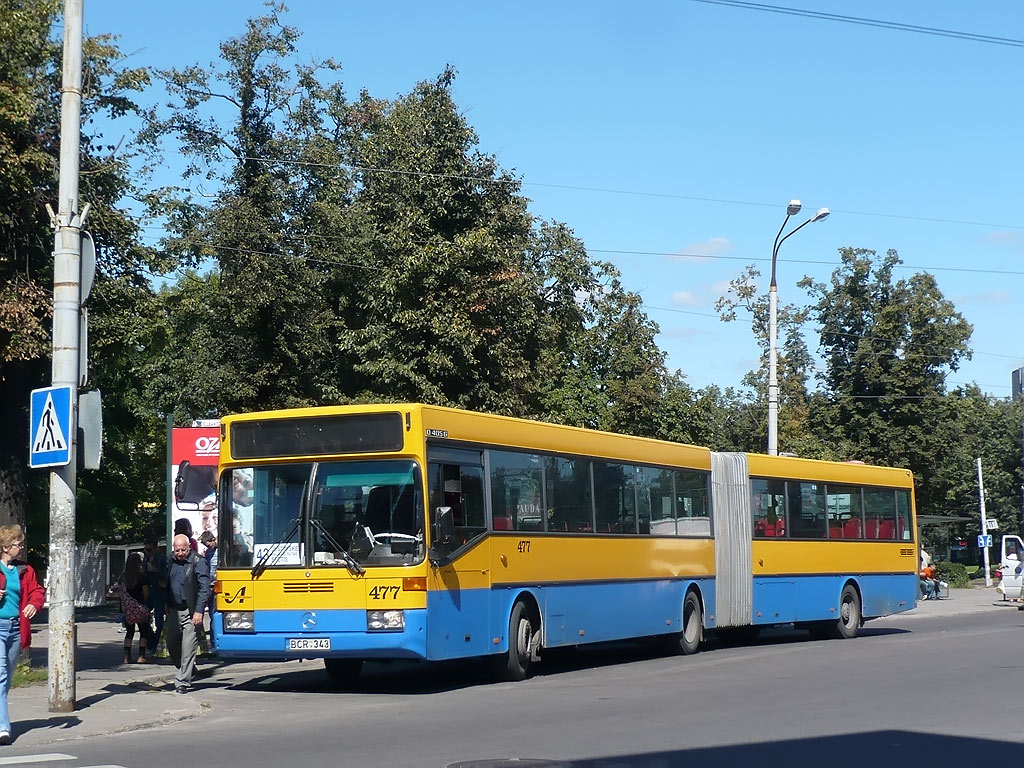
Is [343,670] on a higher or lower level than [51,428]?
lower

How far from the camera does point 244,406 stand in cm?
3697

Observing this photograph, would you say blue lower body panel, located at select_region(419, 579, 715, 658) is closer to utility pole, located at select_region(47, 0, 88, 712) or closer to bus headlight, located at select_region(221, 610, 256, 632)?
bus headlight, located at select_region(221, 610, 256, 632)

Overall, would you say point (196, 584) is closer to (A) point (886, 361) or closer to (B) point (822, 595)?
(B) point (822, 595)

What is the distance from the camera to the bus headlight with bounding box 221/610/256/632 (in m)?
15.8

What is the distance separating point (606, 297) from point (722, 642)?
3147 cm

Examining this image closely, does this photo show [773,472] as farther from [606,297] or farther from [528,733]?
[606,297]

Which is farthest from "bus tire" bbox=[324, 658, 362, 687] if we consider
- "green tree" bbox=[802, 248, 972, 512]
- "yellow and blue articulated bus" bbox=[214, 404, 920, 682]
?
"green tree" bbox=[802, 248, 972, 512]

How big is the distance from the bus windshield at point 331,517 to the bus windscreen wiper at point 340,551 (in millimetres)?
11

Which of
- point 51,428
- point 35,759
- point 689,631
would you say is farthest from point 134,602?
point 35,759

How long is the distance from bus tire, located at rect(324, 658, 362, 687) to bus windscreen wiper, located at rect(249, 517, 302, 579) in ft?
6.90

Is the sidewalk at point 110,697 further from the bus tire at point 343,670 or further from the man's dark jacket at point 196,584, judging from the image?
the bus tire at point 343,670

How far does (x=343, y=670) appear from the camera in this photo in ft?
57.5

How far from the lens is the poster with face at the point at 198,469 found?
832 inches

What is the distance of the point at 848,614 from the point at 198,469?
13267mm
